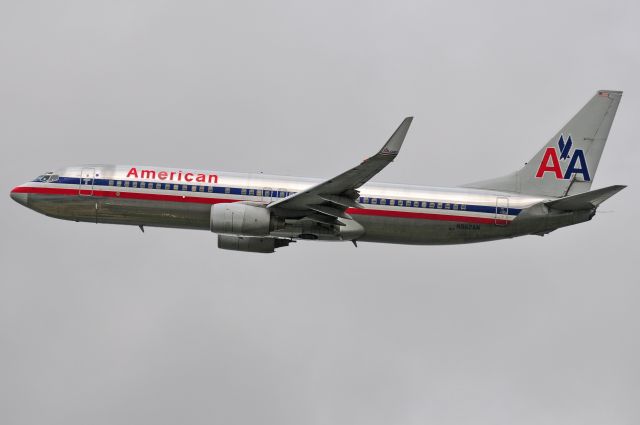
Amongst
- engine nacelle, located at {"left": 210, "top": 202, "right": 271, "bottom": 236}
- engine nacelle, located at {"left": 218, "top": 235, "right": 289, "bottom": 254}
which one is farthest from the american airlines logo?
engine nacelle, located at {"left": 218, "top": 235, "right": 289, "bottom": 254}

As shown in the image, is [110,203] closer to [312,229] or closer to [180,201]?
[180,201]

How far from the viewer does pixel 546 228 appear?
55594mm

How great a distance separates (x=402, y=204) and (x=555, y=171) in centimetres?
952

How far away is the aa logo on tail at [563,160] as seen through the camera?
191 ft

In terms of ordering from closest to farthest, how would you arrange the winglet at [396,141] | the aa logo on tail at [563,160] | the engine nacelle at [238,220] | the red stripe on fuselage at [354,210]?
the winglet at [396,141], the engine nacelle at [238,220], the red stripe on fuselage at [354,210], the aa logo on tail at [563,160]

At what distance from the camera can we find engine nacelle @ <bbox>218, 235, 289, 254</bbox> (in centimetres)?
5688

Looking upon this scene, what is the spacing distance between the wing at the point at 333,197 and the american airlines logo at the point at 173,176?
4.56 metres

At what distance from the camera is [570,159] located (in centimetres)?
5859

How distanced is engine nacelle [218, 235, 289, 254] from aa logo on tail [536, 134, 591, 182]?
1531cm

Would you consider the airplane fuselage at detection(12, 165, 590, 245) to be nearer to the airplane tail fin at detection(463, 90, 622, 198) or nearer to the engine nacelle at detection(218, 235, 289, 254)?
the airplane tail fin at detection(463, 90, 622, 198)

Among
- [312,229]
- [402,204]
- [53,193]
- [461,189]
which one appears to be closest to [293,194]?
[312,229]

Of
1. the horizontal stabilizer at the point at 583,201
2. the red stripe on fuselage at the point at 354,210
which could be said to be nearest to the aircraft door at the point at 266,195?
the red stripe on fuselage at the point at 354,210

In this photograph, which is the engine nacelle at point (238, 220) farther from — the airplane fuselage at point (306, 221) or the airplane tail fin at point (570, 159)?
the airplane tail fin at point (570, 159)

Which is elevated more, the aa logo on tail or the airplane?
the aa logo on tail
